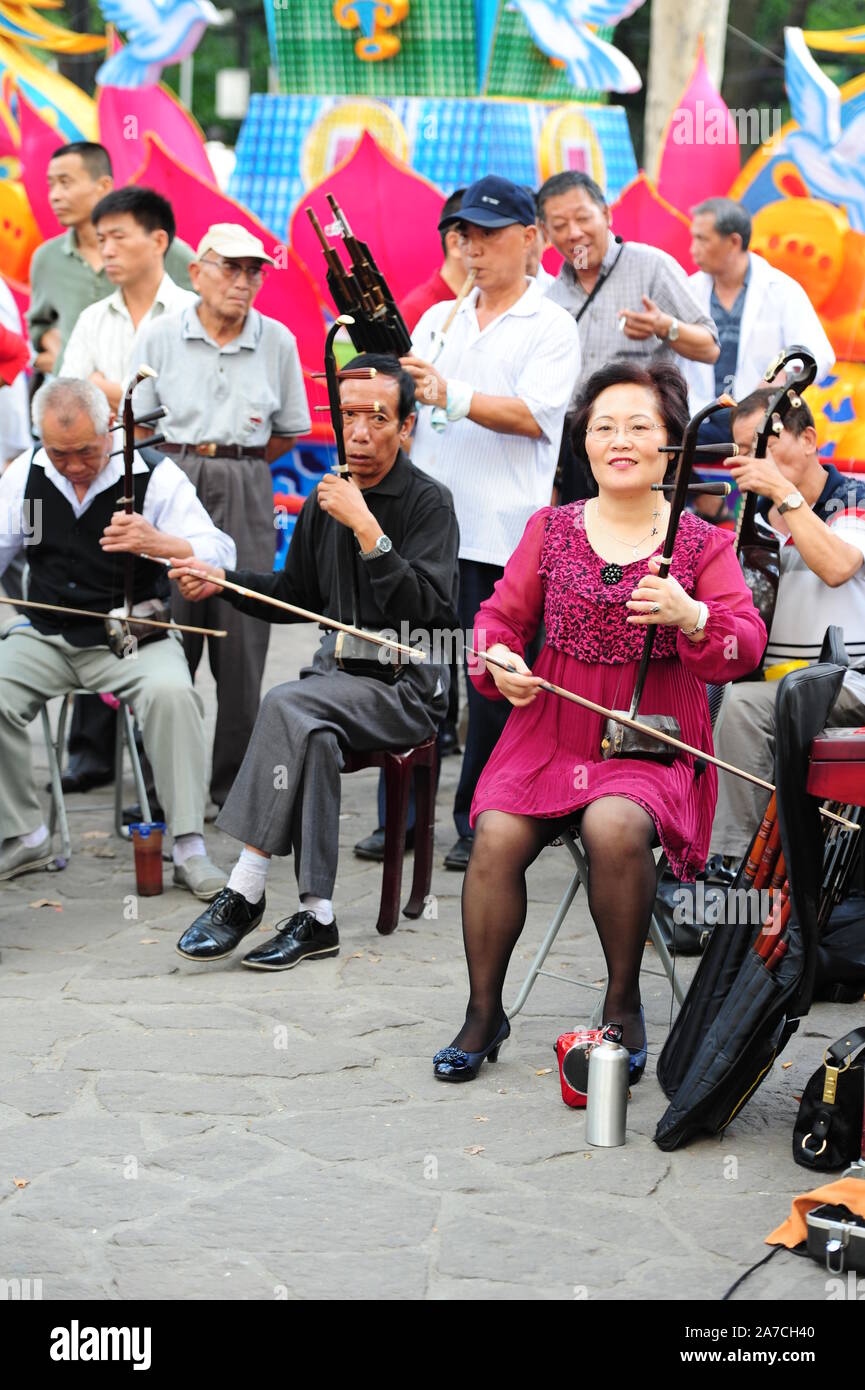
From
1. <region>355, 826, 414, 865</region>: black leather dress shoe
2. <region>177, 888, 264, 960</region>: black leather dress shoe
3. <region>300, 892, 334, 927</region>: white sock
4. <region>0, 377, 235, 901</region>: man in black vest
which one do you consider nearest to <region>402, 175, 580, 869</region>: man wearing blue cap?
<region>355, 826, 414, 865</region>: black leather dress shoe

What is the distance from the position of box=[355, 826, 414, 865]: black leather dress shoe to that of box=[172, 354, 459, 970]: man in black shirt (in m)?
0.83

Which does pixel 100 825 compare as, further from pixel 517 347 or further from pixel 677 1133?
pixel 677 1133

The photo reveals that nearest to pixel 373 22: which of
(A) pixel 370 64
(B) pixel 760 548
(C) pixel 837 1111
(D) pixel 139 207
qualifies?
(A) pixel 370 64

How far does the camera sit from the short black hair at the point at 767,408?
15.8ft

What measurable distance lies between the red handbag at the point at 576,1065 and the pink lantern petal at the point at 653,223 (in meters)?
5.88

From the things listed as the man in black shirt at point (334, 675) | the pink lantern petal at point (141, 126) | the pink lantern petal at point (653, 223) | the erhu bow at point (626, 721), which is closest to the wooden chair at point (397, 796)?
the man in black shirt at point (334, 675)

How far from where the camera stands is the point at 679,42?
14398 millimetres

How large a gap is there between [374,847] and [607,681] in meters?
1.85

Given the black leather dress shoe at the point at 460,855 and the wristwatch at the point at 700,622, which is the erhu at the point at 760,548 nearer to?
the wristwatch at the point at 700,622

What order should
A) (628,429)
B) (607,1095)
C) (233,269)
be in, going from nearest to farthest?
(607,1095), (628,429), (233,269)

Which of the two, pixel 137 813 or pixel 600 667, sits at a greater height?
pixel 600 667

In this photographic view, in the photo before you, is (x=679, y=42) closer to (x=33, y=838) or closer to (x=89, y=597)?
(x=89, y=597)

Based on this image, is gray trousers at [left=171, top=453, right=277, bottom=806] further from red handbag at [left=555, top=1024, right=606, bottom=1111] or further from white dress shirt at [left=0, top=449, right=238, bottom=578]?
red handbag at [left=555, top=1024, right=606, bottom=1111]

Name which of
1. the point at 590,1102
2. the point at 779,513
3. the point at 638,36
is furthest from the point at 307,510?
the point at 638,36
